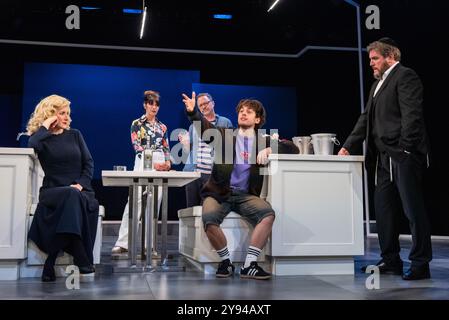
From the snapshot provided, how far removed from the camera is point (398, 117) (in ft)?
10.8

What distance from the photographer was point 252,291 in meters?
2.65

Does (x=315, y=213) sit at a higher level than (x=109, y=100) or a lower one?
lower

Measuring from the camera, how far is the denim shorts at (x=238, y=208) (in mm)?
3248

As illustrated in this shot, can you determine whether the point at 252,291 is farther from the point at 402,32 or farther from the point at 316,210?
the point at 402,32

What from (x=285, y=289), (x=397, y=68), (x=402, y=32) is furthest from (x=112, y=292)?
(x=402, y=32)

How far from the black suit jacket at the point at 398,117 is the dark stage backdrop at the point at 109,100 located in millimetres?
4707

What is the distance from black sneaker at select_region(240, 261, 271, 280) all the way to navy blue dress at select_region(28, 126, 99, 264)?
94 centimetres

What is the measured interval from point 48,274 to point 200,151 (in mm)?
1704

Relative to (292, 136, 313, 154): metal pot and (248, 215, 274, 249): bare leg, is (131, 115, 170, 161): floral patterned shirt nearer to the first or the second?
(292, 136, 313, 154): metal pot

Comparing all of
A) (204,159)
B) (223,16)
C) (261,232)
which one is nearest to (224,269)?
(261,232)

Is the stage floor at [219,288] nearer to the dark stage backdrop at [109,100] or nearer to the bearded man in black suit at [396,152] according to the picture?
the bearded man in black suit at [396,152]

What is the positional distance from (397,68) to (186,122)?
489 centimetres

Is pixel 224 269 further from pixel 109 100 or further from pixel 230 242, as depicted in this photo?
pixel 109 100

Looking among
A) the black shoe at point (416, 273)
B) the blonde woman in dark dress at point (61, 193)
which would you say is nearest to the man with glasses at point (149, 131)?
the blonde woman in dark dress at point (61, 193)
